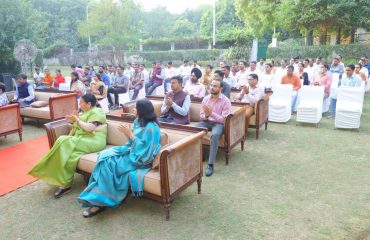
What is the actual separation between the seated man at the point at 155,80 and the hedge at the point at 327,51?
12.1m

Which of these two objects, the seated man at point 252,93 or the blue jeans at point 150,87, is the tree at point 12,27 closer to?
the blue jeans at point 150,87

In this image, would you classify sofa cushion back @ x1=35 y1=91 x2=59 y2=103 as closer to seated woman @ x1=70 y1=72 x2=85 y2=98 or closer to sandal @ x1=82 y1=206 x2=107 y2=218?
seated woman @ x1=70 y1=72 x2=85 y2=98

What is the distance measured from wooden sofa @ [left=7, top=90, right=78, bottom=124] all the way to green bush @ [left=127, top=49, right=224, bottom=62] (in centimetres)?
2032

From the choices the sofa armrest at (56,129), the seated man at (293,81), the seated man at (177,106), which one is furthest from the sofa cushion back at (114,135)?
the seated man at (293,81)

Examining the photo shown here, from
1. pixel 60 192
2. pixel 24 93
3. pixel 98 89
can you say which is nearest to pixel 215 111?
pixel 60 192

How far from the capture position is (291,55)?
70.3ft

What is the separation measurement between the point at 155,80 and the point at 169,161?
7505 mm

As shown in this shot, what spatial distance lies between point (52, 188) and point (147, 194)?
5.11 feet

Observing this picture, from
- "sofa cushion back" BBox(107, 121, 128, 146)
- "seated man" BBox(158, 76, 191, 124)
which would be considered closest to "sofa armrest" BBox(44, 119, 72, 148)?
"sofa cushion back" BBox(107, 121, 128, 146)

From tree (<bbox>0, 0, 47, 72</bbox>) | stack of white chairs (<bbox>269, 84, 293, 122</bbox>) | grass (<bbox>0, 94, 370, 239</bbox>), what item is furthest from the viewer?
tree (<bbox>0, 0, 47, 72</bbox>)

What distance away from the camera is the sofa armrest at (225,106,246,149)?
15.7 feet

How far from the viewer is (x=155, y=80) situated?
10.5m

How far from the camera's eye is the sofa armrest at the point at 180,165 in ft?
10.6

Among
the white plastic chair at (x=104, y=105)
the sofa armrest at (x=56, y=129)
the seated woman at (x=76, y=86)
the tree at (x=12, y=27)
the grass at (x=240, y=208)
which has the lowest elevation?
the grass at (x=240, y=208)
